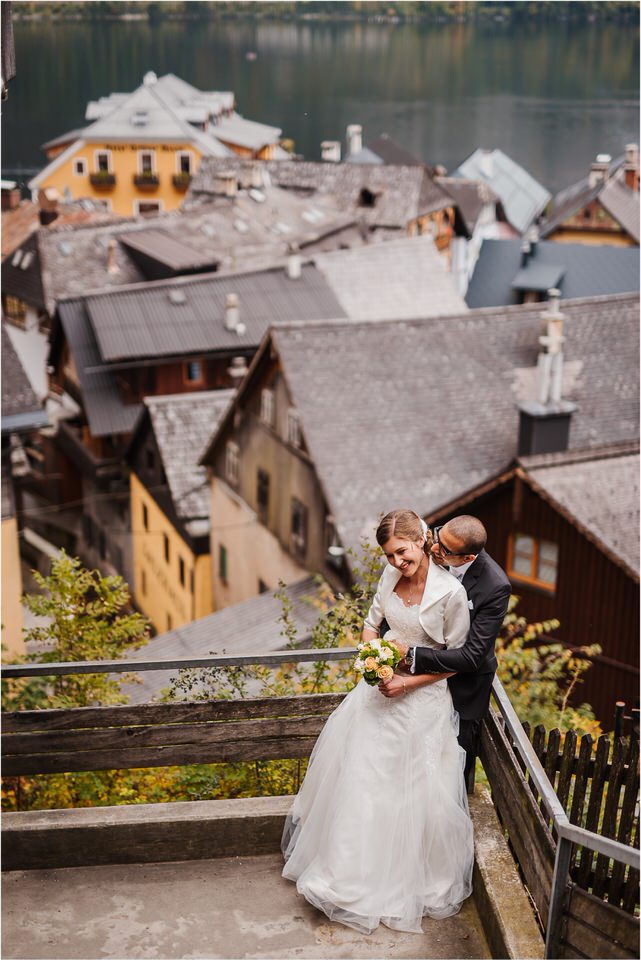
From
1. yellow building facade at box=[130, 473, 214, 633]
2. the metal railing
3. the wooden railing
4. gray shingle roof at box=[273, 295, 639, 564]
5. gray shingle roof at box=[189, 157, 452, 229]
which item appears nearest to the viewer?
the metal railing

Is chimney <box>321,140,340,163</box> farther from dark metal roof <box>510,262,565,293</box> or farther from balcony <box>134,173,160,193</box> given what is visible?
dark metal roof <box>510,262,565,293</box>

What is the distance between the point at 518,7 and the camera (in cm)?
7150

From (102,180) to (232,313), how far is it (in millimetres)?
34648

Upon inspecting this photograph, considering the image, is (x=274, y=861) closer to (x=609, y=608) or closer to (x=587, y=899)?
(x=587, y=899)

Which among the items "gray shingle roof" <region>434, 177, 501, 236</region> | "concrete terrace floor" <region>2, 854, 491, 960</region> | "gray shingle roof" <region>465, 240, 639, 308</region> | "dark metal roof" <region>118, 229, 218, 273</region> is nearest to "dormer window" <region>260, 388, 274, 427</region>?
"dark metal roof" <region>118, 229, 218, 273</region>

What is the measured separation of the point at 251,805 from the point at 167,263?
119 feet

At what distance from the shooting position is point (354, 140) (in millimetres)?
76438

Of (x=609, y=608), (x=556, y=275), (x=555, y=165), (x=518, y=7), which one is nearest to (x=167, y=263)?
(x=556, y=275)

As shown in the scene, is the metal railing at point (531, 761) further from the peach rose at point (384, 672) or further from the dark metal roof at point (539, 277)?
the dark metal roof at point (539, 277)

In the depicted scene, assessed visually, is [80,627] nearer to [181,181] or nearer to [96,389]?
[96,389]

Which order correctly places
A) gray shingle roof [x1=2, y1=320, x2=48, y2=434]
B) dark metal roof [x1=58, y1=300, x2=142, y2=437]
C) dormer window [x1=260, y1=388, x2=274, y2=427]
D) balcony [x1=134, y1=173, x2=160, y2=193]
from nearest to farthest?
1. gray shingle roof [x1=2, y1=320, x2=48, y2=434]
2. dormer window [x1=260, y1=388, x2=274, y2=427]
3. dark metal roof [x1=58, y1=300, x2=142, y2=437]
4. balcony [x1=134, y1=173, x2=160, y2=193]

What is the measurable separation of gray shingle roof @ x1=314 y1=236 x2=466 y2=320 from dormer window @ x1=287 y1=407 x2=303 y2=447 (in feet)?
42.8

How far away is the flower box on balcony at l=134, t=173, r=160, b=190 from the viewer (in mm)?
65625

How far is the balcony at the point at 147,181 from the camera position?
65625 millimetres
